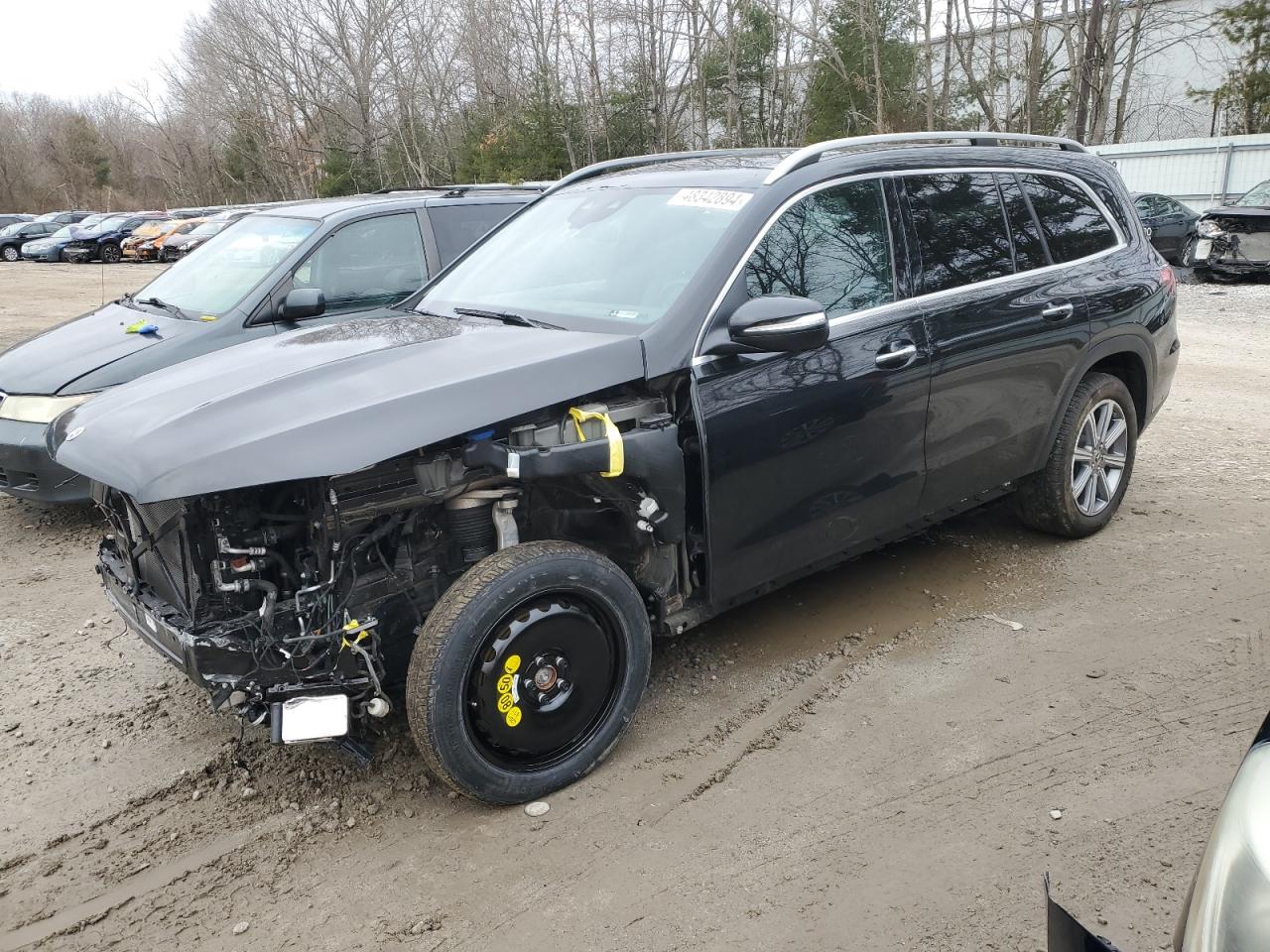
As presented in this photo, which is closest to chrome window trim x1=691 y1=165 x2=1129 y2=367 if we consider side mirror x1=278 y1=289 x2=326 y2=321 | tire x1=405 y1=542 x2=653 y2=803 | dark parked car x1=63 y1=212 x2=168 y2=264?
tire x1=405 y1=542 x2=653 y2=803

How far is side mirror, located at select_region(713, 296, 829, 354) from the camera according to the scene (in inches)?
130

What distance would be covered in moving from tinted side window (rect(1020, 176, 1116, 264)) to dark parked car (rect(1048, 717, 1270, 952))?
3583mm

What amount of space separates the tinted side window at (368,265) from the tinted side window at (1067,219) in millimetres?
3749

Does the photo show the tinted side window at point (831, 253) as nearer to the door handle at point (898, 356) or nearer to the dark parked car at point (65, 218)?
the door handle at point (898, 356)

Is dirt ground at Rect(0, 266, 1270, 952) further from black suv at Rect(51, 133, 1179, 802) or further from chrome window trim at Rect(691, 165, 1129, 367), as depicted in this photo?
chrome window trim at Rect(691, 165, 1129, 367)

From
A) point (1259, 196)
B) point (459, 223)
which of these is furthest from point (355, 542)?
point (1259, 196)

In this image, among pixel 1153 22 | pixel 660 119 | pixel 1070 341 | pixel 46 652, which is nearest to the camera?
pixel 46 652

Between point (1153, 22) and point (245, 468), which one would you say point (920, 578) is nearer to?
point (245, 468)

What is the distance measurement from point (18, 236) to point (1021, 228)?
43.8 metres

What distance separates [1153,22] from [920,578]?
34.7 metres

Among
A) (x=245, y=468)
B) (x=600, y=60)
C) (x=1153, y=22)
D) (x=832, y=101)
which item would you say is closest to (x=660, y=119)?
(x=600, y=60)

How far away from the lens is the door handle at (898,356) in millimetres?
3879

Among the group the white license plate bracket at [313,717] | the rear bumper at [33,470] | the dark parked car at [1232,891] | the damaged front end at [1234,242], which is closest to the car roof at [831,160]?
the white license plate bracket at [313,717]

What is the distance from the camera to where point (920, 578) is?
16.1 feet
